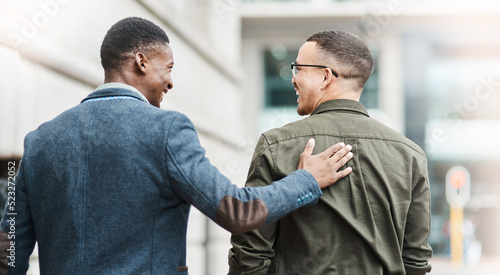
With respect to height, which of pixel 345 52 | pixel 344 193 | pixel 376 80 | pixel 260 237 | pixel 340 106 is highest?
pixel 376 80

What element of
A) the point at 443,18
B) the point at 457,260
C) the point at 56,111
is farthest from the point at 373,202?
the point at 457,260

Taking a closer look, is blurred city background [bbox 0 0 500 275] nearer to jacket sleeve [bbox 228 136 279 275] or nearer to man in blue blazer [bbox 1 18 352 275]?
jacket sleeve [bbox 228 136 279 275]

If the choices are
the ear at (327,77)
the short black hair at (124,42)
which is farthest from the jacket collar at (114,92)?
the ear at (327,77)

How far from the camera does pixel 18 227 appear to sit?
2.42 m

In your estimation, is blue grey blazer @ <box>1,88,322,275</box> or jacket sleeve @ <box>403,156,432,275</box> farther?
jacket sleeve @ <box>403,156,432,275</box>

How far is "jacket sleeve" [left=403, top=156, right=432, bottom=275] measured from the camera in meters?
2.76

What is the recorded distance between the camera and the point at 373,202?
2674mm

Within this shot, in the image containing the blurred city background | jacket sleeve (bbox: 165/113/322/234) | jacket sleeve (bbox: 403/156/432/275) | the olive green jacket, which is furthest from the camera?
the blurred city background

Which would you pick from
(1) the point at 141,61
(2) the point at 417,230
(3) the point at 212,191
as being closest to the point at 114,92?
(1) the point at 141,61

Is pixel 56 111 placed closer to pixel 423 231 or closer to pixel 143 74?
pixel 143 74

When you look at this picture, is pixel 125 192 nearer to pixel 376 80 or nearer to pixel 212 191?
pixel 212 191

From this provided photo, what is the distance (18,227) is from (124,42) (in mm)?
774

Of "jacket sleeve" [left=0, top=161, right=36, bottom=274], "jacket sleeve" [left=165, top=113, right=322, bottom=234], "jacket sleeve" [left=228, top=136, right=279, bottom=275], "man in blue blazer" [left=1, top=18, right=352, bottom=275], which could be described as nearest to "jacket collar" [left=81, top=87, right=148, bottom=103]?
"man in blue blazer" [left=1, top=18, right=352, bottom=275]

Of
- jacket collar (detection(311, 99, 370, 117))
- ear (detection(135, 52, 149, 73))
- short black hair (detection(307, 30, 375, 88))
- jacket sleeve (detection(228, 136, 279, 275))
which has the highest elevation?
short black hair (detection(307, 30, 375, 88))
